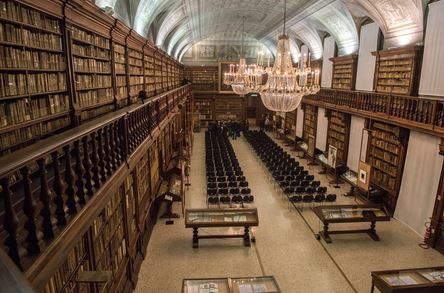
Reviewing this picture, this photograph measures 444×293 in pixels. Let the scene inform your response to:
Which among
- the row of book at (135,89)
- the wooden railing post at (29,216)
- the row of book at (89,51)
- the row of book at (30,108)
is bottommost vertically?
the wooden railing post at (29,216)

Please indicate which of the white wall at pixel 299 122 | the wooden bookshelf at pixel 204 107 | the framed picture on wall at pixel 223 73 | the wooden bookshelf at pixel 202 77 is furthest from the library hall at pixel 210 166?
the wooden bookshelf at pixel 204 107

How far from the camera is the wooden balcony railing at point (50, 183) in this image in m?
2.13

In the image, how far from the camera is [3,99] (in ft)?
11.4

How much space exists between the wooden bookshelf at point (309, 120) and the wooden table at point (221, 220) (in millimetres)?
11426

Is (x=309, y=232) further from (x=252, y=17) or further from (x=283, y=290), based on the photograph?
(x=252, y=17)

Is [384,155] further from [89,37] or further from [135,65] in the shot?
[89,37]

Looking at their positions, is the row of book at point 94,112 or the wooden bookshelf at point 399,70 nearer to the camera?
the row of book at point 94,112

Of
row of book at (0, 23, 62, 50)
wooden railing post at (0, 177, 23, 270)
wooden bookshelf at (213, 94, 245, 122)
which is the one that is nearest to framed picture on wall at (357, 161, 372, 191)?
row of book at (0, 23, 62, 50)

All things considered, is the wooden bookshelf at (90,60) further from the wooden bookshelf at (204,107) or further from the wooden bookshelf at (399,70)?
the wooden bookshelf at (204,107)

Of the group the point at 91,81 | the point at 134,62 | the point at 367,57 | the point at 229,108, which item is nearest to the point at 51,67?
the point at 91,81

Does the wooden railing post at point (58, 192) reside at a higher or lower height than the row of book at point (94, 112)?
lower

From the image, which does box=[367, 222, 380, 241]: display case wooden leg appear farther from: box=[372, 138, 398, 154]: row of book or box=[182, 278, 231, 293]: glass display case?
box=[182, 278, 231, 293]: glass display case

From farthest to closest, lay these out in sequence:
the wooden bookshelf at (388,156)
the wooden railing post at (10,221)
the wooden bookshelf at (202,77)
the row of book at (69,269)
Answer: the wooden bookshelf at (202,77) → the wooden bookshelf at (388,156) → the row of book at (69,269) → the wooden railing post at (10,221)

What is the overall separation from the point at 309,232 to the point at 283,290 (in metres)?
2.87
